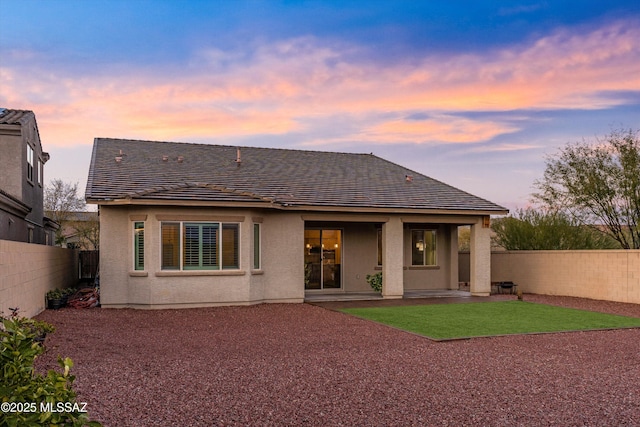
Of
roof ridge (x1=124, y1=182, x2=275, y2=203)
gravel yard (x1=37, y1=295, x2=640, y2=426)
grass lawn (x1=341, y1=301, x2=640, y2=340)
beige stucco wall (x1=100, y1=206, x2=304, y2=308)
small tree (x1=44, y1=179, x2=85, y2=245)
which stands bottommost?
grass lawn (x1=341, y1=301, x2=640, y2=340)

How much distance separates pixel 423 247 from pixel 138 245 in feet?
35.0

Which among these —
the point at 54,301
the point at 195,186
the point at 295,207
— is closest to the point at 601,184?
the point at 295,207

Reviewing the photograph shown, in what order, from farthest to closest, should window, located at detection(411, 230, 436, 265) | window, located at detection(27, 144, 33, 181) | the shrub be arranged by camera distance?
window, located at detection(411, 230, 436, 265)
window, located at detection(27, 144, 33, 181)
the shrub

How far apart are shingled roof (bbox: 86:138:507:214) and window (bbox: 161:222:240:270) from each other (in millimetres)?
840

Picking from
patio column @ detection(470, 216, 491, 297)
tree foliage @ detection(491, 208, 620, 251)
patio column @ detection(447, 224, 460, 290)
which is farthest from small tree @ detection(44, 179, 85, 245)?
patio column @ detection(470, 216, 491, 297)

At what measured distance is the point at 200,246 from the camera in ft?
51.3

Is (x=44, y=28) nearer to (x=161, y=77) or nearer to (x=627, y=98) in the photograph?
(x=161, y=77)

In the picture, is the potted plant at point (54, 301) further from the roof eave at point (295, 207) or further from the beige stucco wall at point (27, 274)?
the roof eave at point (295, 207)

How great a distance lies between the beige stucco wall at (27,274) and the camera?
397 inches

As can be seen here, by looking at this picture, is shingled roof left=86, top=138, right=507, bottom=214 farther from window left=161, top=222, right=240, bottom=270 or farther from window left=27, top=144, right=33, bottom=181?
window left=27, top=144, right=33, bottom=181

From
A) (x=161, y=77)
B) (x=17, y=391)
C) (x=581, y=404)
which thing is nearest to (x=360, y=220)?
(x=161, y=77)

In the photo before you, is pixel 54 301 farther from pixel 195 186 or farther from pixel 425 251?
pixel 425 251

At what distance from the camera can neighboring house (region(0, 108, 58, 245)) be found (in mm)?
17389

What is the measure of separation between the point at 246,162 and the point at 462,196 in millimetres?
7990
